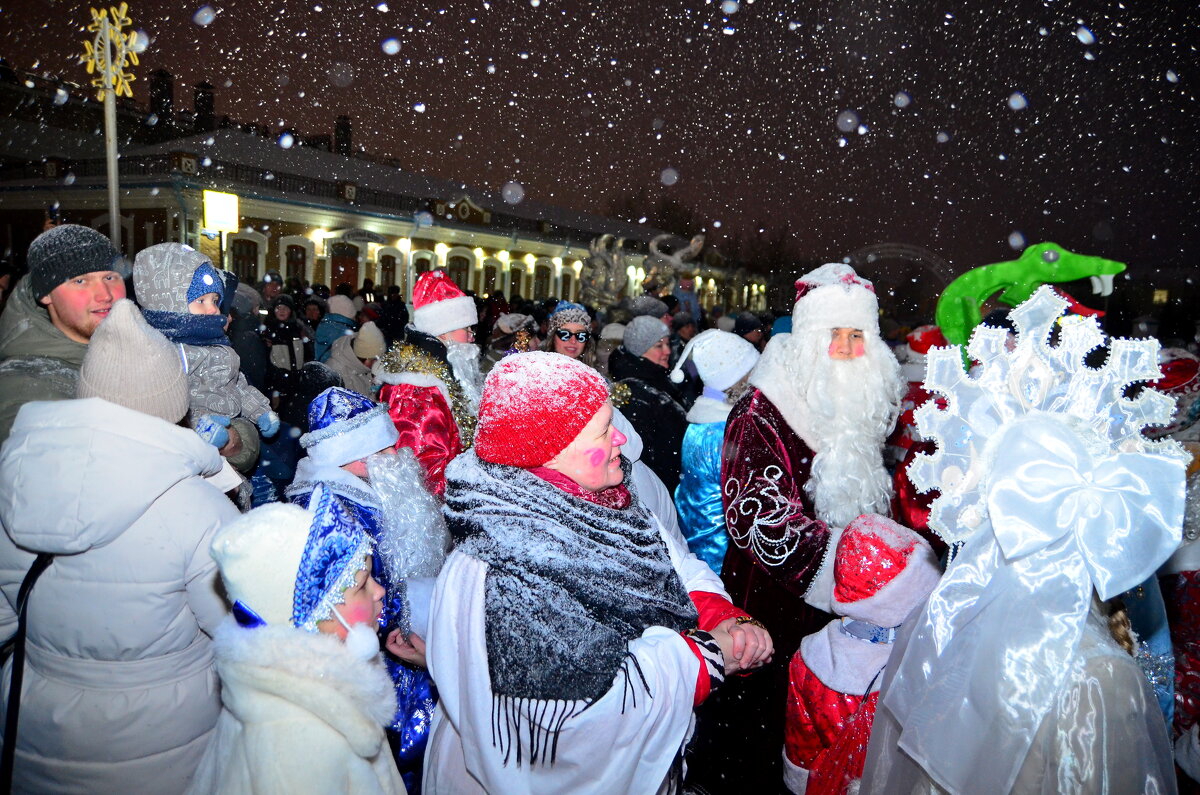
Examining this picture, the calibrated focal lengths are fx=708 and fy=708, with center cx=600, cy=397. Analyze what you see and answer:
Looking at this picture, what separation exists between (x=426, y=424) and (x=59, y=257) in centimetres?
166

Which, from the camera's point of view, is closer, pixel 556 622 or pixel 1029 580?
pixel 1029 580

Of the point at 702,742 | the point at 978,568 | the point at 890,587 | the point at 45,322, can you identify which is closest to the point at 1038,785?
the point at 978,568

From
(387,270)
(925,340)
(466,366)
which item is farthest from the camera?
(387,270)

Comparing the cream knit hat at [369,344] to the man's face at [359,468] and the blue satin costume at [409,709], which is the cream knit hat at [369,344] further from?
the blue satin costume at [409,709]

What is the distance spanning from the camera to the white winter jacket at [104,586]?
6.23 feet

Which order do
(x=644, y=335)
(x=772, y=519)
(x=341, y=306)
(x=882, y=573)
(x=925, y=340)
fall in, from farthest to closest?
(x=341, y=306) → (x=925, y=340) → (x=644, y=335) → (x=772, y=519) → (x=882, y=573)

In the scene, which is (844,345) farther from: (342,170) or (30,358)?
(342,170)

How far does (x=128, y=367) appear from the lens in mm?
2059

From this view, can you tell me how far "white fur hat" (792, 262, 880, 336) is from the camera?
3318 mm

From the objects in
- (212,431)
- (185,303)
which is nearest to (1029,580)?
(212,431)

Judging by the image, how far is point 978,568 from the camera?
1.76 metres

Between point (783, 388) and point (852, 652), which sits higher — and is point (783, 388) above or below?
above

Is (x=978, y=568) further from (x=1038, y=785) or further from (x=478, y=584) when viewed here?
(x=478, y=584)

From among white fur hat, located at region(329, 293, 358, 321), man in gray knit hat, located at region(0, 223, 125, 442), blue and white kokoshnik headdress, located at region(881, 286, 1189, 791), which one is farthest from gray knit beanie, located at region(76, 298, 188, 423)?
white fur hat, located at region(329, 293, 358, 321)
